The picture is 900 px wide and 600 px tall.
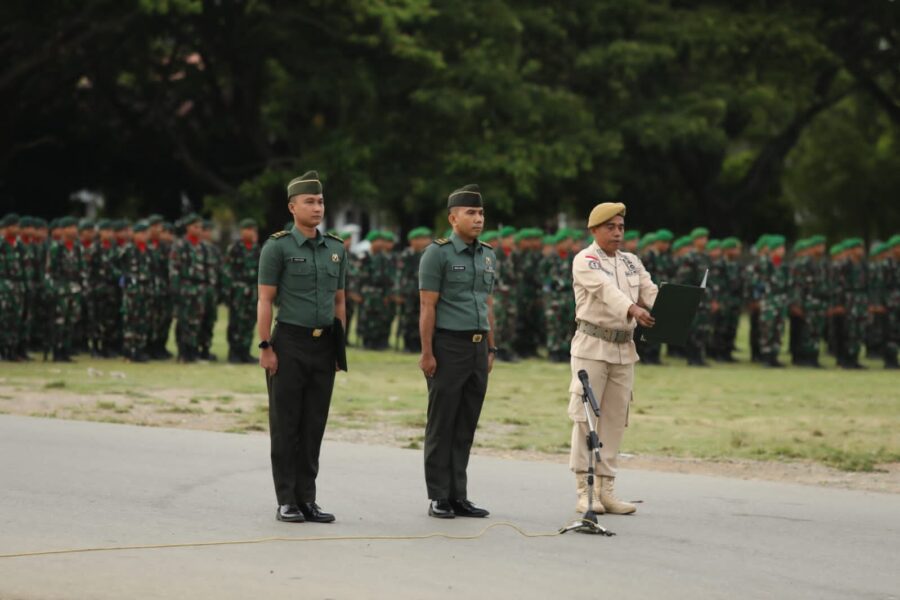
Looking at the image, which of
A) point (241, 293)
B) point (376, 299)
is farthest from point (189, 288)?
point (376, 299)

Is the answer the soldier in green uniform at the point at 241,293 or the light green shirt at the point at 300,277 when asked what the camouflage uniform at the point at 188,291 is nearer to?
the soldier in green uniform at the point at 241,293

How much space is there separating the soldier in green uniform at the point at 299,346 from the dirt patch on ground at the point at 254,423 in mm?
3622

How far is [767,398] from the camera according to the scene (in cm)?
1862

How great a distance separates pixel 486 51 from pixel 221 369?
64.4ft

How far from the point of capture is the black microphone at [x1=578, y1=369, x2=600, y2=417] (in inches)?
380

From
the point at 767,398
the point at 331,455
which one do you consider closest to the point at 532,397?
the point at 767,398

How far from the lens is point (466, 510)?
32.4 ft

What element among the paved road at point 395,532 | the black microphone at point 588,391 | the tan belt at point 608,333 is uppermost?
the tan belt at point 608,333

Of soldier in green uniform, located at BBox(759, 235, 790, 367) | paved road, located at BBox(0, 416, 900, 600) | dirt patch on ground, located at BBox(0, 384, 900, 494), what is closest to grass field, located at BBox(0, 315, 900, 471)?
dirt patch on ground, located at BBox(0, 384, 900, 494)

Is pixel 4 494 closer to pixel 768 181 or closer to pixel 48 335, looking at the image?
pixel 48 335

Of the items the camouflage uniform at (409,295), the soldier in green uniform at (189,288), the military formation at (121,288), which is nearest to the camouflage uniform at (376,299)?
the camouflage uniform at (409,295)

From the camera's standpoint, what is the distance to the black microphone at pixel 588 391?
380 inches

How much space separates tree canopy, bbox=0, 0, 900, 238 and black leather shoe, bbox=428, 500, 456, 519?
88.3ft

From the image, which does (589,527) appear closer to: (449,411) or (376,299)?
(449,411)
